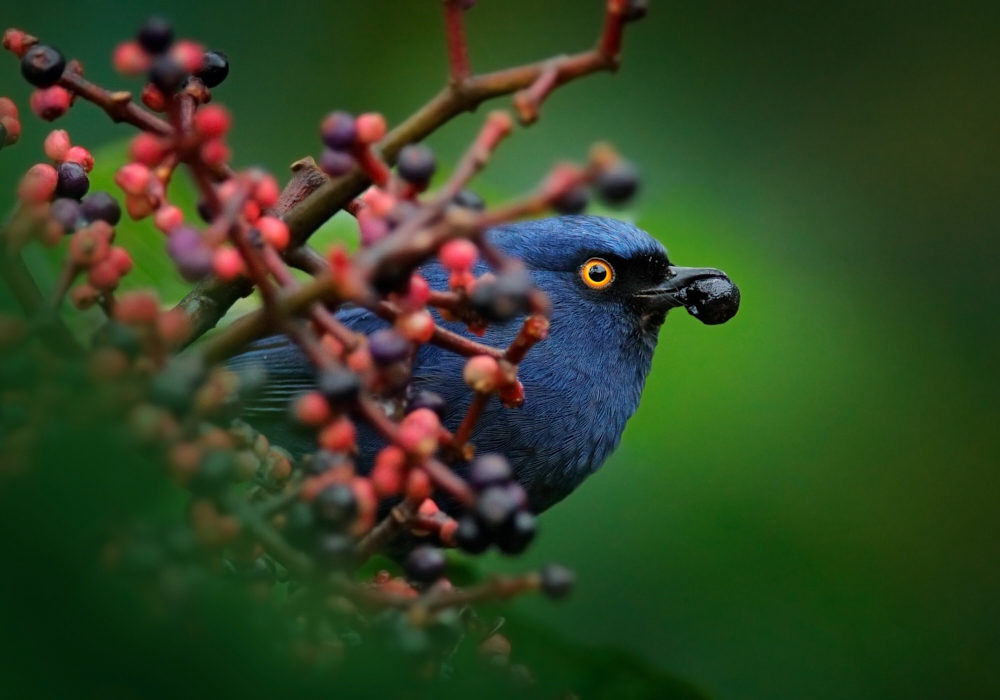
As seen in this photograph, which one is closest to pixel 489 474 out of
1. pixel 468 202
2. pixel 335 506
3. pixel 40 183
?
pixel 335 506

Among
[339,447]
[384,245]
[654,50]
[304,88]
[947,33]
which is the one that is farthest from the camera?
[947,33]

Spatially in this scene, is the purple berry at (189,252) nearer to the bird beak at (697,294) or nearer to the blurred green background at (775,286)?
the blurred green background at (775,286)

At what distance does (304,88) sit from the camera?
4.57 meters

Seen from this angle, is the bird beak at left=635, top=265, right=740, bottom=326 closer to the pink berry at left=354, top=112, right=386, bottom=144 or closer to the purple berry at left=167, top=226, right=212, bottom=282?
the pink berry at left=354, top=112, right=386, bottom=144

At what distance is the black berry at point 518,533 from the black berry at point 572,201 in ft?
1.03

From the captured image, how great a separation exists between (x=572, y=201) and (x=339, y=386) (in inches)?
11.6

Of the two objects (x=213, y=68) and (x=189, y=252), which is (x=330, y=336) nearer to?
(x=189, y=252)

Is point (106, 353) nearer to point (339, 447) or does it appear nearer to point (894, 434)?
point (339, 447)

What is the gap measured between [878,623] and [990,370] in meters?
1.31

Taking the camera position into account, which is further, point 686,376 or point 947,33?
point 947,33

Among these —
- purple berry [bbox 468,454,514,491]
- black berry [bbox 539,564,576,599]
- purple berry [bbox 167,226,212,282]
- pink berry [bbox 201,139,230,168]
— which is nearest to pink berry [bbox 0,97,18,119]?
pink berry [bbox 201,139,230,168]

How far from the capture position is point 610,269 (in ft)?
10.8

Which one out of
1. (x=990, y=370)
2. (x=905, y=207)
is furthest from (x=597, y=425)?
(x=905, y=207)

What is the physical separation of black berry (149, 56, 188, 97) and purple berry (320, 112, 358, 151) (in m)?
0.17
